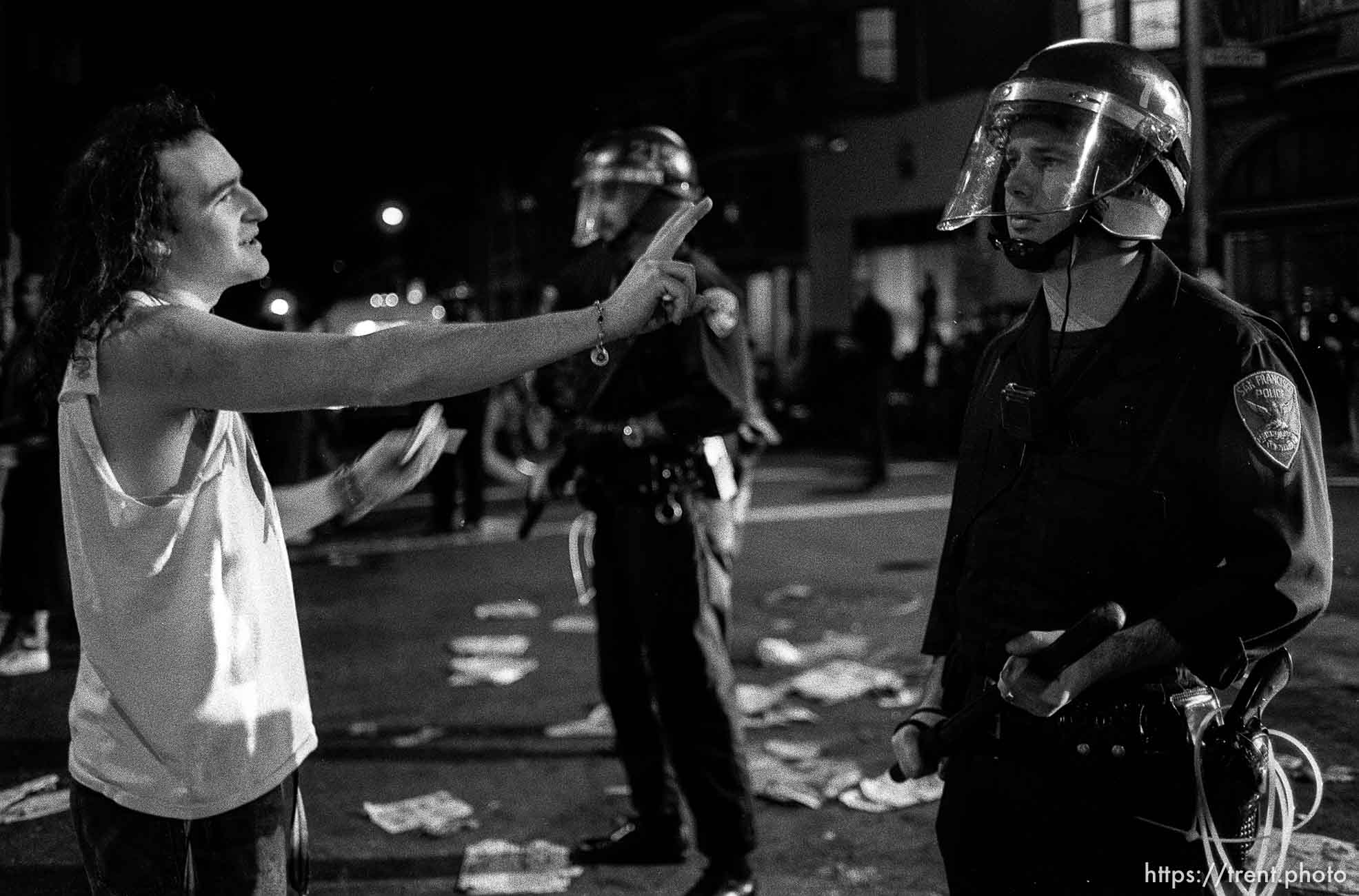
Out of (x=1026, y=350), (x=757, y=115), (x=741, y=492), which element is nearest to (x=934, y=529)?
(x=741, y=492)

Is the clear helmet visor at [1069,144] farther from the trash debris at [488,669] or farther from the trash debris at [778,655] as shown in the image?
the trash debris at [488,669]

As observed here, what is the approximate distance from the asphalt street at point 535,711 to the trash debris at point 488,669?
2.6 inches

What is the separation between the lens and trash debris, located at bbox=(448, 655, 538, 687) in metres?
6.76

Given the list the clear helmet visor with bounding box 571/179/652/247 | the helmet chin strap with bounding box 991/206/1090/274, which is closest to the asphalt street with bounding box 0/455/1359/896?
the helmet chin strap with bounding box 991/206/1090/274

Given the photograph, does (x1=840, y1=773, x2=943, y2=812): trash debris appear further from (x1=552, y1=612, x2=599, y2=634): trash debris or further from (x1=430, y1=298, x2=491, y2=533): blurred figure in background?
(x1=430, y1=298, x2=491, y2=533): blurred figure in background

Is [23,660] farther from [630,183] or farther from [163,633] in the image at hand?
[163,633]

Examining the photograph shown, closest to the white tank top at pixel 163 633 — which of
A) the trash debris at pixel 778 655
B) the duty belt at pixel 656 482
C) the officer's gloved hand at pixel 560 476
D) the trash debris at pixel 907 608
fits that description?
the duty belt at pixel 656 482

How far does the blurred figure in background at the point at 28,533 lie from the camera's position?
7.08 meters

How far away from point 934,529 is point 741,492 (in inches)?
231

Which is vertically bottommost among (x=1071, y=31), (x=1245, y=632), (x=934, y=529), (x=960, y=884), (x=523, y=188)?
(x=934, y=529)

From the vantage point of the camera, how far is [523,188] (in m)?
38.8

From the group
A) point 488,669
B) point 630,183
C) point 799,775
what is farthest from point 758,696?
point 630,183

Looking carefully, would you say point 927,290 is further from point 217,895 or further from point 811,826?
point 217,895

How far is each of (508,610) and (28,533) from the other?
114 inches
